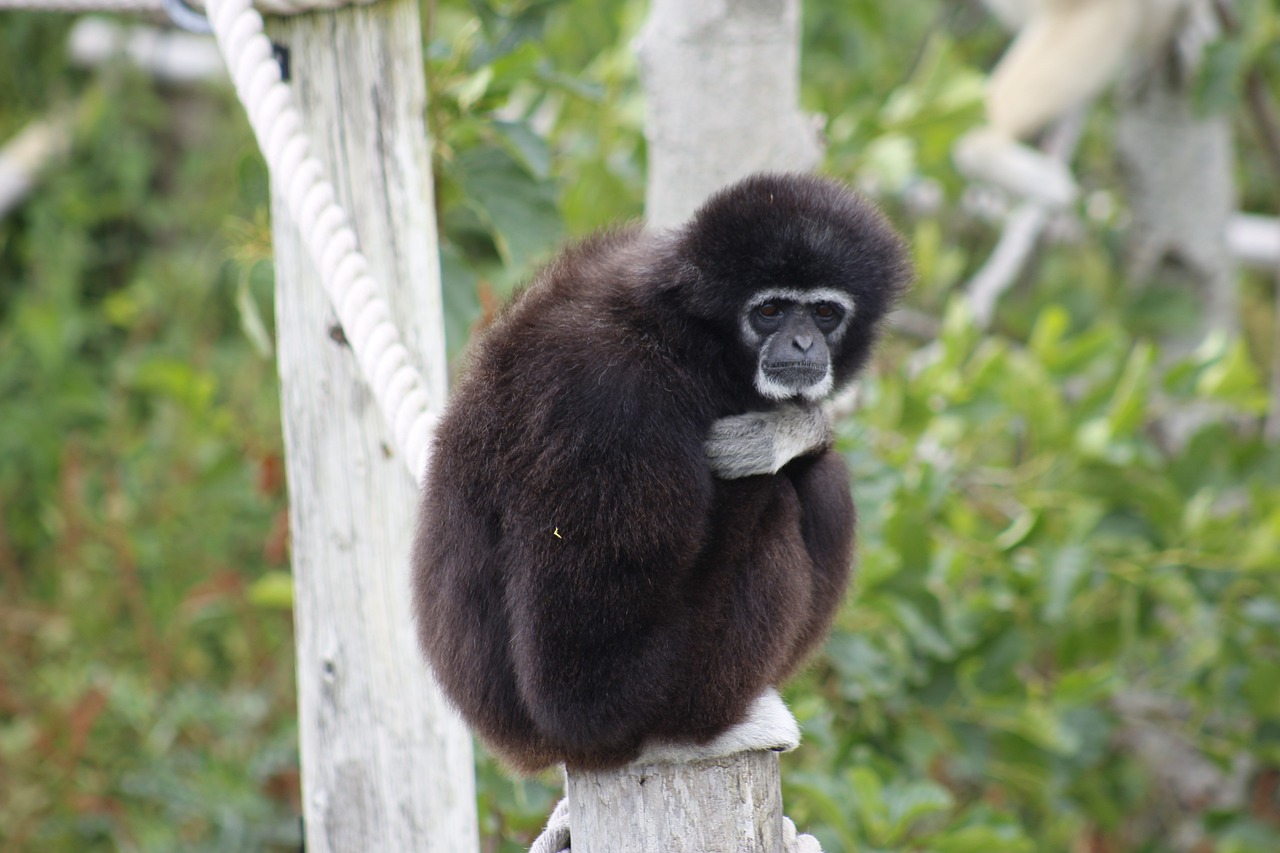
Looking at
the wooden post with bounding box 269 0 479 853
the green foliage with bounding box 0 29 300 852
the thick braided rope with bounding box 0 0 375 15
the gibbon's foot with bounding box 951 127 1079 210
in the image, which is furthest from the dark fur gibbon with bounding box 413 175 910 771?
the gibbon's foot with bounding box 951 127 1079 210

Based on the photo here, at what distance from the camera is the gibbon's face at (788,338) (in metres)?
1.89

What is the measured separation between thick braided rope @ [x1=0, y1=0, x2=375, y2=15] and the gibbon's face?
904 millimetres

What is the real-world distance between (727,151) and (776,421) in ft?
3.45

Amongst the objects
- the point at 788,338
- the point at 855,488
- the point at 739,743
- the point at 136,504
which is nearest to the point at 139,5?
the point at 788,338

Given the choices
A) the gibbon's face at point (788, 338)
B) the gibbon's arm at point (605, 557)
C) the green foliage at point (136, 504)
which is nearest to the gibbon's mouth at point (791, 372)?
the gibbon's face at point (788, 338)

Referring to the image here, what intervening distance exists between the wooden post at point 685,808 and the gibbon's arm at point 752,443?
1.33 ft

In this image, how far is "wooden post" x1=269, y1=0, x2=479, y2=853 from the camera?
7.27ft

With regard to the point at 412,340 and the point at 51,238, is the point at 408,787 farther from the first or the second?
the point at 51,238

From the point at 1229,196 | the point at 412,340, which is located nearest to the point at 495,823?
the point at 412,340

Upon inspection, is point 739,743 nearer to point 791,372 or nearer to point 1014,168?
point 791,372

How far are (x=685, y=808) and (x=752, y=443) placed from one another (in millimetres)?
521

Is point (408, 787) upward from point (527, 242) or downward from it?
downward

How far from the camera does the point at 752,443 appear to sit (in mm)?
1814

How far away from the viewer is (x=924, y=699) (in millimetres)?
3494
